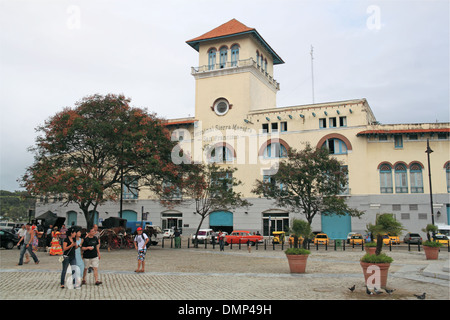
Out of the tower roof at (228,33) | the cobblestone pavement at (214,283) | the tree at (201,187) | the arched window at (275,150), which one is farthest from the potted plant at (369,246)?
the tower roof at (228,33)

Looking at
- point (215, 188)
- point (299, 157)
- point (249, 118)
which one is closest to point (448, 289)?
point (299, 157)

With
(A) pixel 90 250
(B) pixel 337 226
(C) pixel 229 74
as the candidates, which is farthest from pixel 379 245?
(C) pixel 229 74

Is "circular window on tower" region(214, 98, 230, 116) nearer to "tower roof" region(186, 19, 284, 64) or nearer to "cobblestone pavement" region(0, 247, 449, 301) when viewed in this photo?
"tower roof" region(186, 19, 284, 64)

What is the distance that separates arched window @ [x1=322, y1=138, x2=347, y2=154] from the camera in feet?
133

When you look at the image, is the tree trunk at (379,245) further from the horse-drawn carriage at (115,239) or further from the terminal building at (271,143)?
the terminal building at (271,143)

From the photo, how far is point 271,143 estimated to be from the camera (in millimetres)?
43062

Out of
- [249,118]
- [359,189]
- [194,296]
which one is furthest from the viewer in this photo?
[249,118]

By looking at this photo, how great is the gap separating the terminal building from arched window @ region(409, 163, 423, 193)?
87mm

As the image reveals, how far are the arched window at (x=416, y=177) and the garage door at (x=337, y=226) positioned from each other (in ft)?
22.6

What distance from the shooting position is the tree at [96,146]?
24.4 meters

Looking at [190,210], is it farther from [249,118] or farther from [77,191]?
[77,191]

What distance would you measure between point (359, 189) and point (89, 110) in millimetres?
26731

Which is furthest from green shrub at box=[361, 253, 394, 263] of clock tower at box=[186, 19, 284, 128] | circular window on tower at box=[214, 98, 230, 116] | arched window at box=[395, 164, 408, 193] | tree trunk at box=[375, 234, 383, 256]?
circular window on tower at box=[214, 98, 230, 116]
